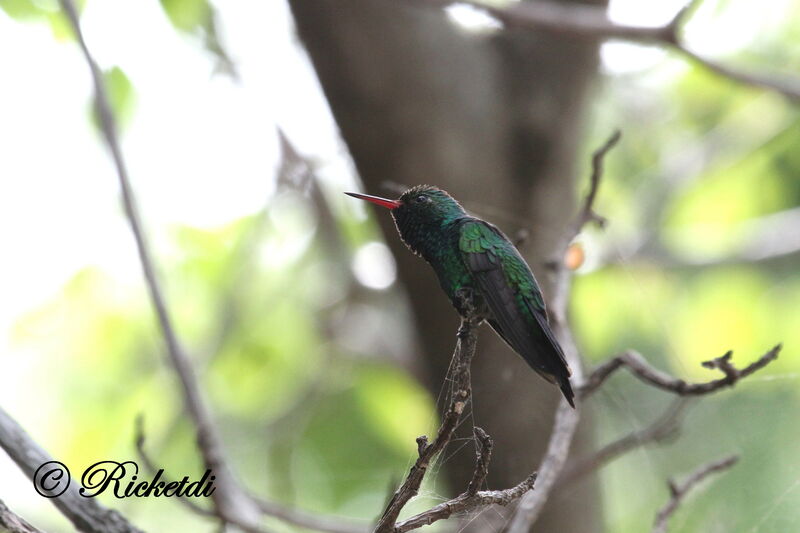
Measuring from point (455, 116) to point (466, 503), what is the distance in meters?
2.93

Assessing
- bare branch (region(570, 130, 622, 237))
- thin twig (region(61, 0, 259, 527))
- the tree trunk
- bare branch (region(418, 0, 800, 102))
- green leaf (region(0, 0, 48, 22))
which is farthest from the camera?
green leaf (region(0, 0, 48, 22))

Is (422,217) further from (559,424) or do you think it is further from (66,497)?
(66,497)

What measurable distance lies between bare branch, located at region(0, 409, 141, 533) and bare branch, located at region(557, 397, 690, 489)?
1.79 meters

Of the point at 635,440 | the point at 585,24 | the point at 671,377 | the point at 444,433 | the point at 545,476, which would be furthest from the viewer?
the point at 585,24

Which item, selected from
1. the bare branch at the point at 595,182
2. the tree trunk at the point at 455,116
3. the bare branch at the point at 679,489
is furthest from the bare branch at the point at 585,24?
the bare branch at the point at 679,489

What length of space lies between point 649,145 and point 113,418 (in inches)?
216

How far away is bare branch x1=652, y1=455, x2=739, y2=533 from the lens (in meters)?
2.80

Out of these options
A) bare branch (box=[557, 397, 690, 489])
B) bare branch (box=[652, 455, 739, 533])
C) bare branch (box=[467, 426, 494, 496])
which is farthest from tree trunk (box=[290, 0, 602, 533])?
bare branch (box=[467, 426, 494, 496])

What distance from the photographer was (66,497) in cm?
212

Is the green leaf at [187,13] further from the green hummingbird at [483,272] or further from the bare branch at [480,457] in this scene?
the bare branch at [480,457]

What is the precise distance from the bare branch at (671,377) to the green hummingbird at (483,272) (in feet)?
2.23

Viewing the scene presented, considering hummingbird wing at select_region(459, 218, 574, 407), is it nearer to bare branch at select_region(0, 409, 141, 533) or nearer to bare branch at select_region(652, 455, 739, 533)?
bare branch at select_region(0, 409, 141, 533)

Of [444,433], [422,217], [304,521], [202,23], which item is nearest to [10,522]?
[444,433]
